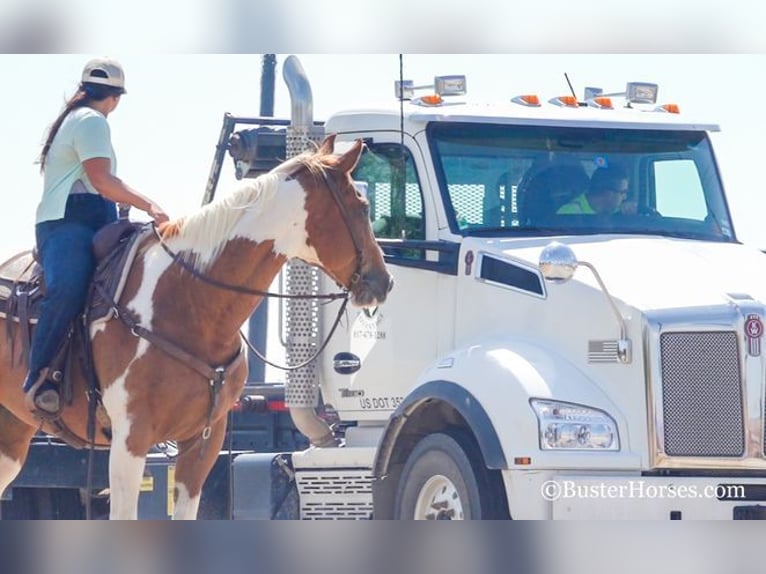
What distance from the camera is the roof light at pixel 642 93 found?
8759 millimetres

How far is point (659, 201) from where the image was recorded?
350 inches

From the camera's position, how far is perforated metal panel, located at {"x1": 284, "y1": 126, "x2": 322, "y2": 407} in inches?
344

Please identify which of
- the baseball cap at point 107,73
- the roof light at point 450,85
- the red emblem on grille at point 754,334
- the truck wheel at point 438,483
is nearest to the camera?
A: the red emblem on grille at point 754,334

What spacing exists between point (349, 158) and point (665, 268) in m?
1.62

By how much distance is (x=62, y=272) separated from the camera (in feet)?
27.0

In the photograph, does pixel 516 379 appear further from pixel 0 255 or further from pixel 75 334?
→ pixel 0 255

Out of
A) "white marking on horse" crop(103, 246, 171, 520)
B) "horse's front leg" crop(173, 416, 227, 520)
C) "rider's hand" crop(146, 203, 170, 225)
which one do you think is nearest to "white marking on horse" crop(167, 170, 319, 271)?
"rider's hand" crop(146, 203, 170, 225)

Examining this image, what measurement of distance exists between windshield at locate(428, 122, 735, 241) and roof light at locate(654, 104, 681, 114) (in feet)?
0.70

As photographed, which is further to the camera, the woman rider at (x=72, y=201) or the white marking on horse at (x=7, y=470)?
the white marking on horse at (x=7, y=470)

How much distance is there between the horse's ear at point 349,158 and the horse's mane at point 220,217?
98 mm

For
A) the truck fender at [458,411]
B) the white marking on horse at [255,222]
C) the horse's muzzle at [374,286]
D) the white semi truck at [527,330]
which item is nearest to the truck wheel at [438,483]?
the white semi truck at [527,330]

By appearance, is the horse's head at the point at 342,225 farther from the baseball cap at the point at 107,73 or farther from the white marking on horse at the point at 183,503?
the white marking on horse at the point at 183,503

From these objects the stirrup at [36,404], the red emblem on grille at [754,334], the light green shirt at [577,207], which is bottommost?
Answer: the stirrup at [36,404]
